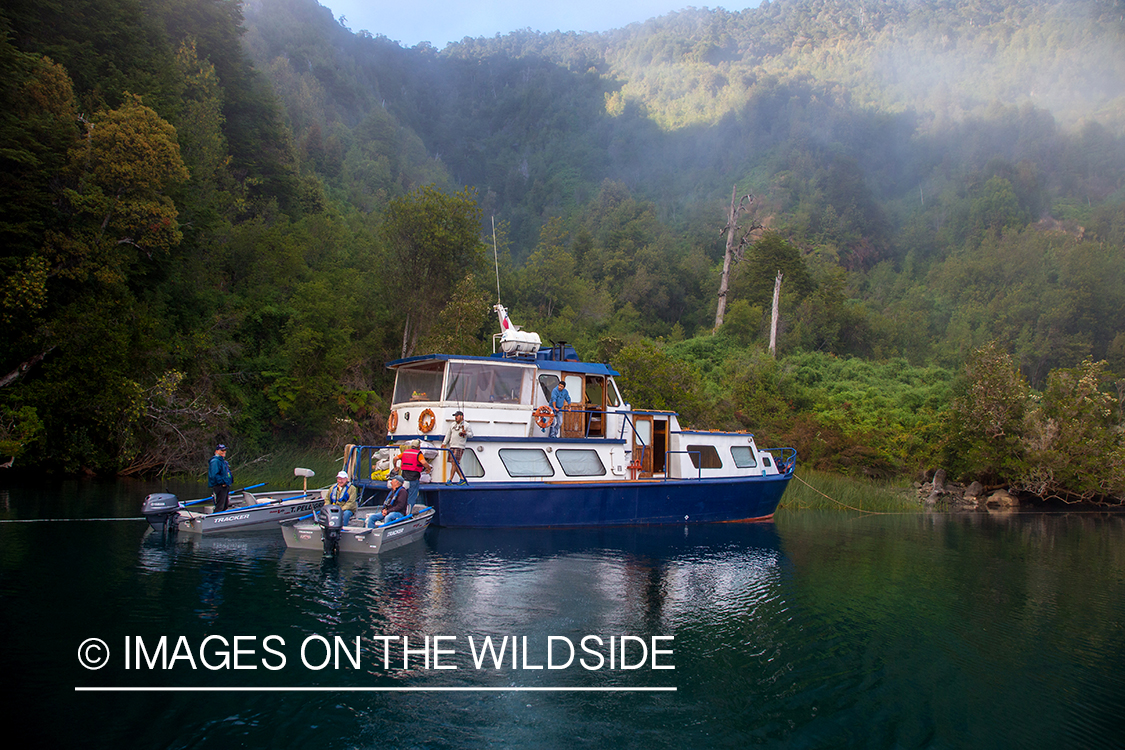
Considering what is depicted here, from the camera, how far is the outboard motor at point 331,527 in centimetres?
1173

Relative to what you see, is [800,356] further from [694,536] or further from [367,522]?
[367,522]

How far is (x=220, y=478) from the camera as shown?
45.1ft


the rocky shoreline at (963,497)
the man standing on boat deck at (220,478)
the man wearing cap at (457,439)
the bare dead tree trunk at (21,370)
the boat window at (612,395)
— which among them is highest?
the bare dead tree trunk at (21,370)

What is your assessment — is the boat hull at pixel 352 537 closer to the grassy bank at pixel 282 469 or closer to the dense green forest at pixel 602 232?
the grassy bank at pixel 282 469

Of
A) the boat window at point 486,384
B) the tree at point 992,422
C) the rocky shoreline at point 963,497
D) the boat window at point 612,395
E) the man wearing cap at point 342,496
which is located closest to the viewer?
the man wearing cap at point 342,496

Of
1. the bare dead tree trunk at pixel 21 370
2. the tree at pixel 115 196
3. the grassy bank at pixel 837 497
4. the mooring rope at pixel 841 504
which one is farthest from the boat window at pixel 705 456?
the bare dead tree trunk at pixel 21 370

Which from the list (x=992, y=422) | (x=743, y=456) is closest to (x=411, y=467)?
(x=743, y=456)

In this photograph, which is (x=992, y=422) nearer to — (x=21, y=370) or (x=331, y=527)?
(x=331, y=527)

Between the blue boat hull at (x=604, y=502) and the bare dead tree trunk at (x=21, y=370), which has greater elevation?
the bare dead tree trunk at (x=21, y=370)

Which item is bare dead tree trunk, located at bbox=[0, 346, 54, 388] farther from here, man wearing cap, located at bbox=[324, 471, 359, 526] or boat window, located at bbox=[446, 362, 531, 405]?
man wearing cap, located at bbox=[324, 471, 359, 526]

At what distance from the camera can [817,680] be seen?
7406 mm

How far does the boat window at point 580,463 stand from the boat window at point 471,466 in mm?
1854

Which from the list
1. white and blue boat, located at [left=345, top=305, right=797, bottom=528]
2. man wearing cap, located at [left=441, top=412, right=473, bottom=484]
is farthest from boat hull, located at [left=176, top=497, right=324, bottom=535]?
man wearing cap, located at [left=441, top=412, right=473, bottom=484]

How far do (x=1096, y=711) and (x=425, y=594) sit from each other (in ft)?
25.4
